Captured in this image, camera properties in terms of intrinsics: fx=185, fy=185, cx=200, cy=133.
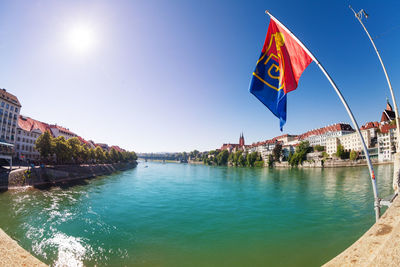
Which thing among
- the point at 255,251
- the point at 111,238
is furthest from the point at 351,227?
the point at 111,238

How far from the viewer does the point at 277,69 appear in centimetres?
747

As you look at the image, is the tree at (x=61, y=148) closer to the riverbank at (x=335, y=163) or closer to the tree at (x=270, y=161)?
the riverbank at (x=335, y=163)

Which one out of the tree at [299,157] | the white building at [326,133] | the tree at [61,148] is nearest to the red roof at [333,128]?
the white building at [326,133]

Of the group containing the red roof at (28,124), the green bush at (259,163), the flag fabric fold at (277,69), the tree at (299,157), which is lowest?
the green bush at (259,163)

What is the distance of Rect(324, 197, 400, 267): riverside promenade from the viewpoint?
2323 mm

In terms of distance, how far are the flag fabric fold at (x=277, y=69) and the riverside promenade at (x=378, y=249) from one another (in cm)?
430

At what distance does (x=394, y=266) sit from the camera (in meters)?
2.14

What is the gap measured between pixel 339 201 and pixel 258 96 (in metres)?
21.1

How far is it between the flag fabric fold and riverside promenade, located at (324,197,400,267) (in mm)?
4304

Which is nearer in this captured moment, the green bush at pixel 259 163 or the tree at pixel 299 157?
the tree at pixel 299 157

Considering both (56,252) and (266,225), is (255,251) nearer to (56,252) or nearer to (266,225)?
(266,225)

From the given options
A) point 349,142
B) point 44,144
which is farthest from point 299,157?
point 44,144

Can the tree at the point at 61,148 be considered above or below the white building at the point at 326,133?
below

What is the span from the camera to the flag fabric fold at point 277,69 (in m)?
6.90
